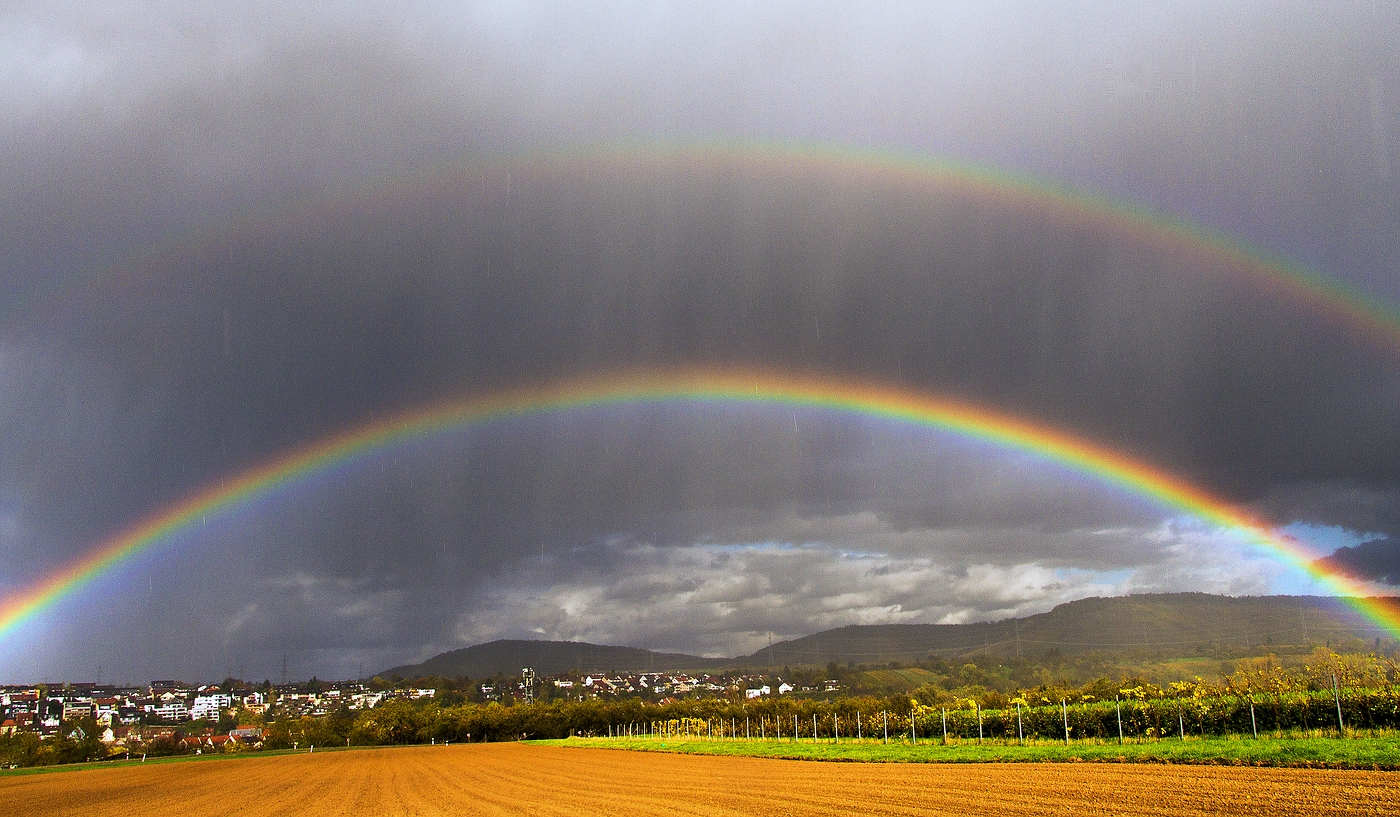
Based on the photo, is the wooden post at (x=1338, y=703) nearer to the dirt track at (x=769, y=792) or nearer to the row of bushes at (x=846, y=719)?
the row of bushes at (x=846, y=719)

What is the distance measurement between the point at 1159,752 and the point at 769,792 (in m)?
14.2

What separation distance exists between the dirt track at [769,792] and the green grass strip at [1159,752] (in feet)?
3.96

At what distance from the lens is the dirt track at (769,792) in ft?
68.0

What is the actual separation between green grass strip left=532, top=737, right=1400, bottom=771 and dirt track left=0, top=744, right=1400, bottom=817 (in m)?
1.21

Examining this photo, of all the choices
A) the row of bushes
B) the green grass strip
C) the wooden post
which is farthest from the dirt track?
the row of bushes

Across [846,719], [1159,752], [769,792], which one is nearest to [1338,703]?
[1159,752]

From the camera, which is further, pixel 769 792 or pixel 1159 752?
pixel 1159 752

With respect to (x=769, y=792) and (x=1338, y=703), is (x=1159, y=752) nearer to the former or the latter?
(x=1338, y=703)

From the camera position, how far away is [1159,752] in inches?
1251

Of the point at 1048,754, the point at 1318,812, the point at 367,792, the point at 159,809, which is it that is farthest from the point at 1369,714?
the point at 159,809

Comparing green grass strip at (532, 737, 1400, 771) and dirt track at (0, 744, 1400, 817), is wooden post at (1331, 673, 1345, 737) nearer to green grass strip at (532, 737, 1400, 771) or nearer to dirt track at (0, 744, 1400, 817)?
green grass strip at (532, 737, 1400, 771)

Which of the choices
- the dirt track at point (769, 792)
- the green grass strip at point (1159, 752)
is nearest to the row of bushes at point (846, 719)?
the green grass strip at point (1159, 752)

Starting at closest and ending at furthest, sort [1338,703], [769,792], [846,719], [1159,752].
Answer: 1. [769,792]
2. [1338,703]
3. [1159,752]
4. [846,719]

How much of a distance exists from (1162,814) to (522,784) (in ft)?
102
